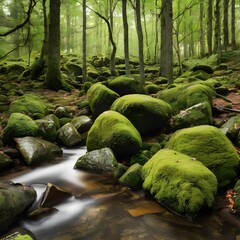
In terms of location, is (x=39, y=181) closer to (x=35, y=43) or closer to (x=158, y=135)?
(x=158, y=135)

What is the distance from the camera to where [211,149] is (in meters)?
5.63

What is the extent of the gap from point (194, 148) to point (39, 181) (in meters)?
3.49

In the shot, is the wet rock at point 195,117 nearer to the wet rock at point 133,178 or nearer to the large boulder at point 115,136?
the large boulder at point 115,136

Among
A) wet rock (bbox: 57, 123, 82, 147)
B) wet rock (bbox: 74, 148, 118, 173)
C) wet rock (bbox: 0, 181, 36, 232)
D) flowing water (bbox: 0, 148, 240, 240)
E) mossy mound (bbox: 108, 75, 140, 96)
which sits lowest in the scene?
flowing water (bbox: 0, 148, 240, 240)

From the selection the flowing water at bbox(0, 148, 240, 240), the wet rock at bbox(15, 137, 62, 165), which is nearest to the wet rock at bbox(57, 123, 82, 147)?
the wet rock at bbox(15, 137, 62, 165)

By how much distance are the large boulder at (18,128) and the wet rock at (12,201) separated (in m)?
3.05

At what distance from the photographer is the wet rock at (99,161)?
6402 millimetres

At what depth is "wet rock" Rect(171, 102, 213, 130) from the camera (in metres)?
7.36

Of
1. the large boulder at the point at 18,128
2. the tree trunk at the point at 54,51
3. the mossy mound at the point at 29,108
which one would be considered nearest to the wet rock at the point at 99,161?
the large boulder at the point at 18,128

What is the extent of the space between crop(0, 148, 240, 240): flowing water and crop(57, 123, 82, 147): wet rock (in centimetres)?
267

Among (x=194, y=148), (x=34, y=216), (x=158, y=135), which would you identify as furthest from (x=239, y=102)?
(x=34, y=216)

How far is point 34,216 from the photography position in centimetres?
461

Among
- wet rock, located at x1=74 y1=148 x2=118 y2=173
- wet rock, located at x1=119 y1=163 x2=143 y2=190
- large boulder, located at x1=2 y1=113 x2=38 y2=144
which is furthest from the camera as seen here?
large boulder, located at x1=2 y1=113 x2=38 y2=144

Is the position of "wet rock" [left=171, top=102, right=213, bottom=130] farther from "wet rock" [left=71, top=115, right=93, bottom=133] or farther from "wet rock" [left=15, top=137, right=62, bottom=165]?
"wet rock" [left=15, top=137, right=62, bottom=165]
